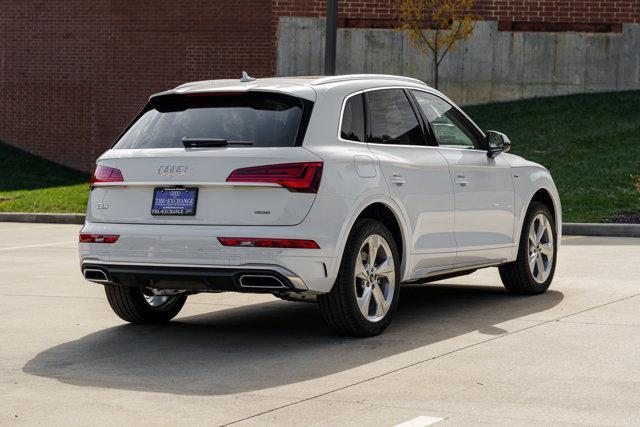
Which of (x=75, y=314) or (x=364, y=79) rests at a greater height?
(x=364, y=79)

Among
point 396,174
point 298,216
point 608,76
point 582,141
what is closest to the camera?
point 298,216

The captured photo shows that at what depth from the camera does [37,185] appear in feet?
91.4

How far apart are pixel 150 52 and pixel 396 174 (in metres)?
22.7

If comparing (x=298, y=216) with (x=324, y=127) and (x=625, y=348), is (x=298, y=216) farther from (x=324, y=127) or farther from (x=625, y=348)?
(x=625, y=348)

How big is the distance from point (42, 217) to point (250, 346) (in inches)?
578

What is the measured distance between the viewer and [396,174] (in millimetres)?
9086

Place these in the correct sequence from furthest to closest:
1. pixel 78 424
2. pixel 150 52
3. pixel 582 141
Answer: pixel 150 52 < pixel 582 141 < pixel 78 424

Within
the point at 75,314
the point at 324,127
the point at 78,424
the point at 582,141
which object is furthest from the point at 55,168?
the point at 78,424

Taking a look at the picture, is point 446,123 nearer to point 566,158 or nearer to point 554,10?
point 566,158

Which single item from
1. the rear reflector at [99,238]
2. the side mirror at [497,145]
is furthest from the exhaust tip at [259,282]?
the side mirror at [497,145]

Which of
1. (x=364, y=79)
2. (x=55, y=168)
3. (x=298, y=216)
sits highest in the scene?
(x=364, y=79)

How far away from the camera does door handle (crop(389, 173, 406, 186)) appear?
9.03 meters

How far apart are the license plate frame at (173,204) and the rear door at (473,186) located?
7.25 ft

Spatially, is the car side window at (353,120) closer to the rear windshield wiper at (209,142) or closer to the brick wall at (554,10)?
the rear windshield wiper at (209,142)
